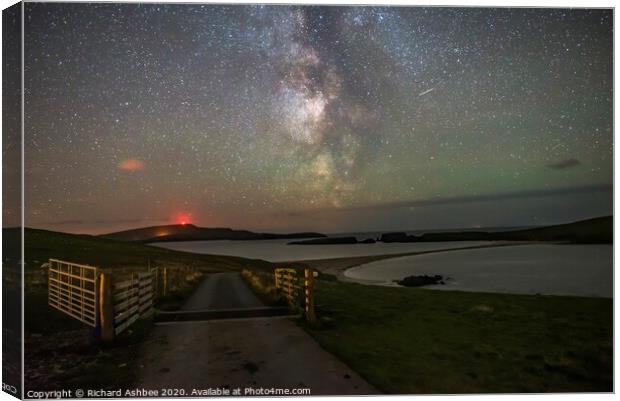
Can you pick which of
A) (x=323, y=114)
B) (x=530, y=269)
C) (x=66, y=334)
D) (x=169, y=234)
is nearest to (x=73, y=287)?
(x=66, y=334)

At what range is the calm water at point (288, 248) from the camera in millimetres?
6914

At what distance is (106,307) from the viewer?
252 inches

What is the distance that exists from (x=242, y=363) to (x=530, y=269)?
4.83 m

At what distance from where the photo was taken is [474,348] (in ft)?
21.5

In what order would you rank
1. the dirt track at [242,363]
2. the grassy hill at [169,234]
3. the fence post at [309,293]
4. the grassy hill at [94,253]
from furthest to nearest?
1. the fence post at [309,293]
2. the grassy hill at [169,234]
3. the grassy hill at [94,253]
4. the dirt track at [242,363]

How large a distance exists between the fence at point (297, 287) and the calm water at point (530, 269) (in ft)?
5.61

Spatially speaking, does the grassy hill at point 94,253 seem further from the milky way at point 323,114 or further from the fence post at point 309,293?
the fence post at point 309,293

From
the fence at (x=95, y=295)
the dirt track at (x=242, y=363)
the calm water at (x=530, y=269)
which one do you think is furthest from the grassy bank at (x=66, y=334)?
the calm water at (x=530, y=269)

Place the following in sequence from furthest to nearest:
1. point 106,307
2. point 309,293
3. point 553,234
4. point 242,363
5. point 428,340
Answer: point 309,293
point 553,234
point 428,340
point 106,307
point 242,363

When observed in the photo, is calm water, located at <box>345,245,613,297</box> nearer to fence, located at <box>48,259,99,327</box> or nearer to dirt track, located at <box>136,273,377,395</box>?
dirt track, located at <box>136,273,377,395</box>

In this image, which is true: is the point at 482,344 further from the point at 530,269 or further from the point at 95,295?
the point at 95,295

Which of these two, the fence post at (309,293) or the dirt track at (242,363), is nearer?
the dirt track at (242,363)

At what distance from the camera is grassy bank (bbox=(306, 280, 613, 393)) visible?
6262mm

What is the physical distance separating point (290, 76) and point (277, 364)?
14.4 feet
